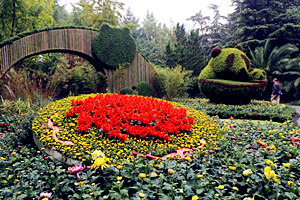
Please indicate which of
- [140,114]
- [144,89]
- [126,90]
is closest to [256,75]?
[144,89]

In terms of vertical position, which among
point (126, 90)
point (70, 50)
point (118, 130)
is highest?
point (70, 50)

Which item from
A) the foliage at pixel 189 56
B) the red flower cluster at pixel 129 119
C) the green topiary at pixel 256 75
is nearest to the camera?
the red flower cluster at pixel 129 119

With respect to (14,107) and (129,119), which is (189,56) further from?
(129,119)

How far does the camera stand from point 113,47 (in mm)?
9305

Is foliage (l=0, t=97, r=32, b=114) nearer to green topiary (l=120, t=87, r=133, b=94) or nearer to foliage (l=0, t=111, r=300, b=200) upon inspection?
foliage (l=0, t=111, r=300, b=200)

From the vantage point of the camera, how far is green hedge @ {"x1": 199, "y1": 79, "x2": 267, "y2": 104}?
791 cm

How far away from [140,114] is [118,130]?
65cm

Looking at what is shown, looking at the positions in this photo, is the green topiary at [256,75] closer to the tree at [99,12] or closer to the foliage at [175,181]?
the foliage at [175,181]

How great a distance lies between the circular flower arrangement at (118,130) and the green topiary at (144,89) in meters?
5.37

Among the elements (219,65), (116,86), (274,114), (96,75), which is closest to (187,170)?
(274,114)

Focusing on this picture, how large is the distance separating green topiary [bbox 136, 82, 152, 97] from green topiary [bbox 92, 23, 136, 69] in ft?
3.78

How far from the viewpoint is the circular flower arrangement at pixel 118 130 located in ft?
9.07

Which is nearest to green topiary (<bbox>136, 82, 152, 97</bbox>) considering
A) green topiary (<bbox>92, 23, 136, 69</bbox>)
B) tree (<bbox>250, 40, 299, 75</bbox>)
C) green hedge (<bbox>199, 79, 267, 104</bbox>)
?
green topiary (<bbox>92, 23, 136, 69</bbox>)

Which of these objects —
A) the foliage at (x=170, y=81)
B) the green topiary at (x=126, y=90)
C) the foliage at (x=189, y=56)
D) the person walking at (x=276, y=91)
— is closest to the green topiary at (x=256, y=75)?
the person walking at (x=276, y=91)
